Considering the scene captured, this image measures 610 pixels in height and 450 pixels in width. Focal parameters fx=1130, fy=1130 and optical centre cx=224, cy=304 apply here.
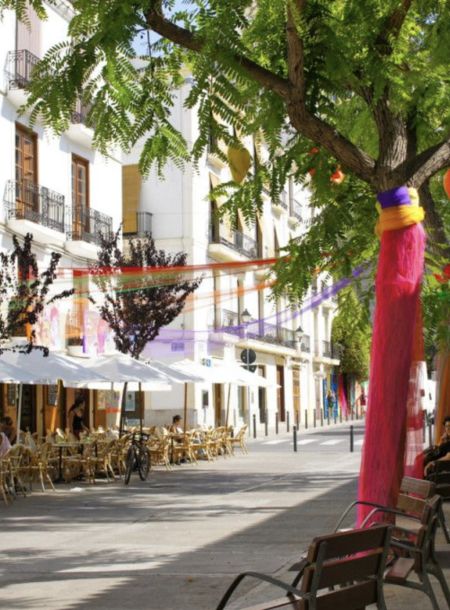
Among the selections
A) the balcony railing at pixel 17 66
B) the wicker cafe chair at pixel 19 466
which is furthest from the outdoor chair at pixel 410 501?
the balcony railing at pixel 17 66

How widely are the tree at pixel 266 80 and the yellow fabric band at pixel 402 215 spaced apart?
0.27 metres

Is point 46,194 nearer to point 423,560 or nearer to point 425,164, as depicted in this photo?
point 425,164

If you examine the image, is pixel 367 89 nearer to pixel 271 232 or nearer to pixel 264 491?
pixel 264 491

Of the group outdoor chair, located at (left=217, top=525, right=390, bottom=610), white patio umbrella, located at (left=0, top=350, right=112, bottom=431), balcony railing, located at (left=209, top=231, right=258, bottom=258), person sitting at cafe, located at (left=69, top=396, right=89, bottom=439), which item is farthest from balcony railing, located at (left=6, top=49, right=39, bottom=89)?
outdoor chair, located at (left=217, top=525, right=390, bottom=610)

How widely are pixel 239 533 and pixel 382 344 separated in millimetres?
4780

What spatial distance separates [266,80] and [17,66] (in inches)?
894

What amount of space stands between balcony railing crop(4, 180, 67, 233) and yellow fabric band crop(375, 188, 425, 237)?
68.8 ft

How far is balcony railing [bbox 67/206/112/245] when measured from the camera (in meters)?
33.6

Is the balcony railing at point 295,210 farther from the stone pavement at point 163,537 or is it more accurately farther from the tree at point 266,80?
the tree at point 266,80

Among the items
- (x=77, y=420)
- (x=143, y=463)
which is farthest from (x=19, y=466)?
(x=77, y=420)

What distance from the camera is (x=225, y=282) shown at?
50.8 meters

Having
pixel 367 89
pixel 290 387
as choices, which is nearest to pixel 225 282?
pixel 290 387

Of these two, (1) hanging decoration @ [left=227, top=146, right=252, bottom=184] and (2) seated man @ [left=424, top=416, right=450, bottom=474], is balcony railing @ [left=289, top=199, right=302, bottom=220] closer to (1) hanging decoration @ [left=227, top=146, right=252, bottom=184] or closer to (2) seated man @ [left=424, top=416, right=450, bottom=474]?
(2) seated man @ [left=424, top=416, right=450, bottom=474]

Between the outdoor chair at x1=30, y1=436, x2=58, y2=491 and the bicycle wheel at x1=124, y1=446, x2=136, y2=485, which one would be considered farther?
the bicycle wheel at x1=124, y1=446, x2=136, y2=485
